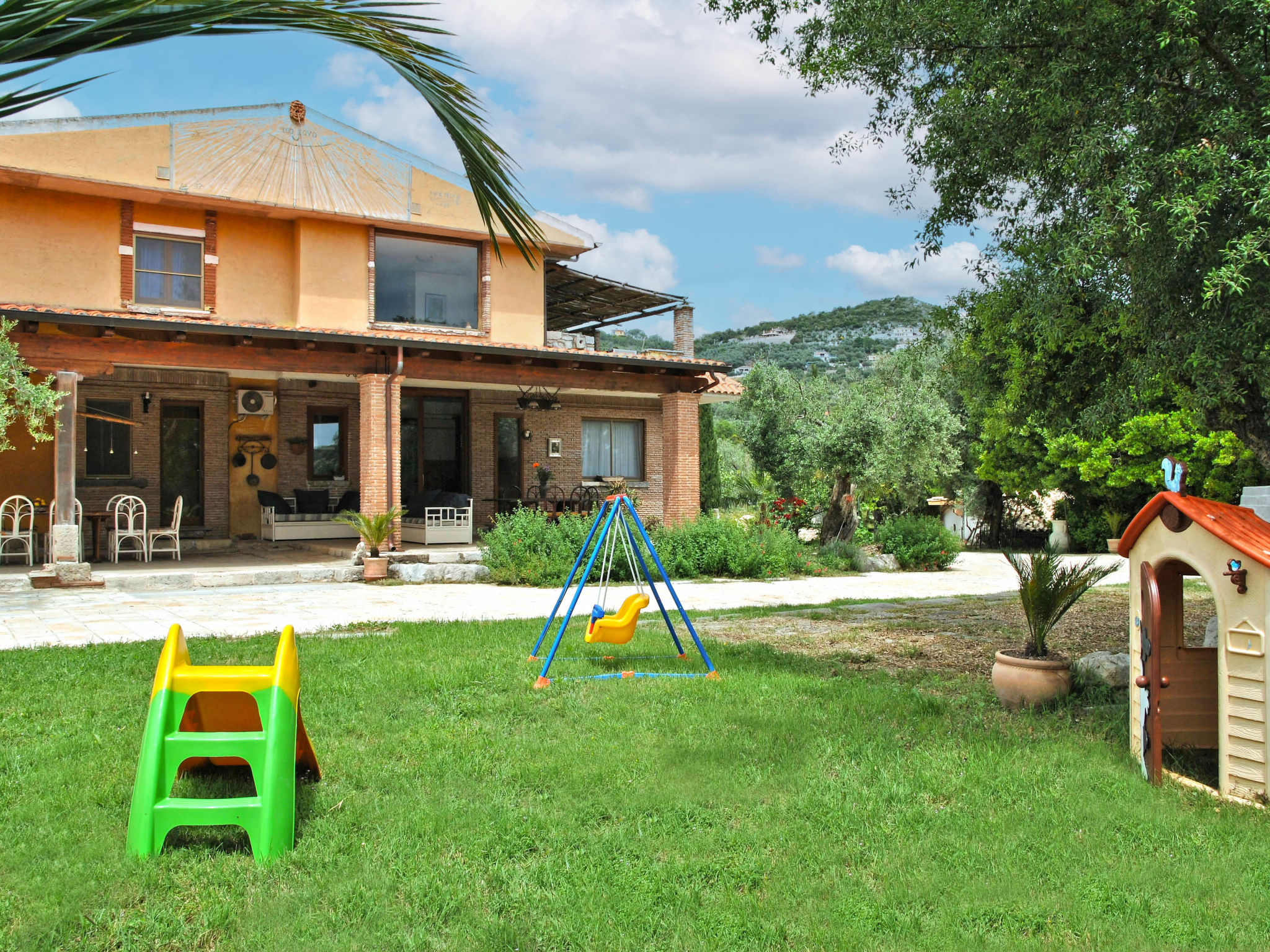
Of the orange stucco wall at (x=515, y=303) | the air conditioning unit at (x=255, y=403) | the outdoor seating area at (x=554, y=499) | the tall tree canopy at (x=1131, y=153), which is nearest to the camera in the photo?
the tall tree canopy at (x=1131, y=153)

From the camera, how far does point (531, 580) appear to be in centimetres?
1291

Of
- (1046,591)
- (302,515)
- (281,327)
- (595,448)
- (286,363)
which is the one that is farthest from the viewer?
(595,448)

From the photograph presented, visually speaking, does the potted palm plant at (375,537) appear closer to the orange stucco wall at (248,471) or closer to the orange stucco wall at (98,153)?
the orange stucco wall at (248,471)

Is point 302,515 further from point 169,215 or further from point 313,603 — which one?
point 313,603

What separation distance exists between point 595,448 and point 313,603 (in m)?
10.1

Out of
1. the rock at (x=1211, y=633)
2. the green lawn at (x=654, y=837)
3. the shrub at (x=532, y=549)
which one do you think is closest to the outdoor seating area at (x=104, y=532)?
the shrub at (x=532, y=549)

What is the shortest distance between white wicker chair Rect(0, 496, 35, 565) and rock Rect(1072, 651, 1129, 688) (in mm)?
13753

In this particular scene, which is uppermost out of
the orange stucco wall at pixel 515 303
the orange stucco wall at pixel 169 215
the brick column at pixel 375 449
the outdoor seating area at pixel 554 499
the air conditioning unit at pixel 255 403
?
the orange stucco wall at pixel 169 215

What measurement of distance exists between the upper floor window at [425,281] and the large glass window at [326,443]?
248 centimetres

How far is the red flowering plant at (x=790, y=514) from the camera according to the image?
1633 centimetres

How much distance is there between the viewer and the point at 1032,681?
551 centimetres

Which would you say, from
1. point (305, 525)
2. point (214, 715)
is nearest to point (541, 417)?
point (305, 525)

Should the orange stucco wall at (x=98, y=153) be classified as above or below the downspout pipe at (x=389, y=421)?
above

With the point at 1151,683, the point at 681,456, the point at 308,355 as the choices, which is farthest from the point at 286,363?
the point at 1151,683
